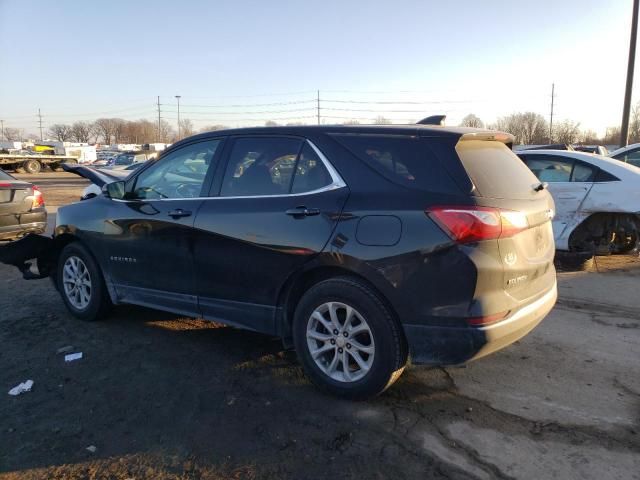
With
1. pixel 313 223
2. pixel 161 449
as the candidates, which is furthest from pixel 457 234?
pixel 161 449

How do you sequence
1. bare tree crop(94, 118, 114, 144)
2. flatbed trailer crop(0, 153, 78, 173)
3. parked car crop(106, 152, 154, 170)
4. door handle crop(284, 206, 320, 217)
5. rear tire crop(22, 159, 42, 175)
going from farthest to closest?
bare tree crop(94, 118, 114, 144)
rear tire crop(22, 159, 42, 175)
flatbed trailer crop(0, 153, 78, 173)
parked car crop(106, 152, 154, 170)
door handle crop(284, 206, 320, 217)

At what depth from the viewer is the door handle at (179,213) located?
13.8 ft

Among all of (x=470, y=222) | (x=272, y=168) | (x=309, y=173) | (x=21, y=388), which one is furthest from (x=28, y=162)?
(x=470, y=222)

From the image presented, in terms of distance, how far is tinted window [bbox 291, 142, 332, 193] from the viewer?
3.58m

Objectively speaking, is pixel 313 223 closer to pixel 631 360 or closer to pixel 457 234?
pixel 457 234

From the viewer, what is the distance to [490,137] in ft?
12.3

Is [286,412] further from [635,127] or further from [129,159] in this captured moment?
[635,127]

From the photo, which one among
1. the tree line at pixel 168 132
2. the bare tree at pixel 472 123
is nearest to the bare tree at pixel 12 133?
the tree line at pixel 168 132

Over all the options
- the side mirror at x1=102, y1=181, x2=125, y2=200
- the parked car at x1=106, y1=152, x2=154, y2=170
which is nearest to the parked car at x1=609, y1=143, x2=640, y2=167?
the side mirror at x1=102, y1=181, x2=125, y2=200

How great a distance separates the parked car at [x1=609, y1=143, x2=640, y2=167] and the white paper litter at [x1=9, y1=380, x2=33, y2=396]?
9.54 meters

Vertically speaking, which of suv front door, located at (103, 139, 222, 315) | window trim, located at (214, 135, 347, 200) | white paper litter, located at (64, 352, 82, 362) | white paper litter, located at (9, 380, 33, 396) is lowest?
white paper litter, located at (9, 380, 33, 396)

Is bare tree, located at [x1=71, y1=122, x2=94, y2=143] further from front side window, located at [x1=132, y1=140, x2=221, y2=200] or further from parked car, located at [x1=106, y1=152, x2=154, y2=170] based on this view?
front side window, located at [x1=132, y1=140, x2=221, y2=200]

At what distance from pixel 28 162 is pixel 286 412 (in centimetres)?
4366

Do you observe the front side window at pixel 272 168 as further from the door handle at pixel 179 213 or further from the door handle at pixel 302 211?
the door handle at pixel 179 213
